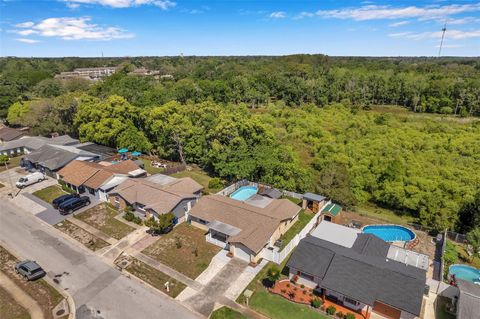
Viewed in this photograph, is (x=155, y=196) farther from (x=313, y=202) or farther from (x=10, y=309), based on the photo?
(x=313, y=202)

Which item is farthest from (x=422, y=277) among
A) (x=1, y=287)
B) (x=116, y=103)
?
(x=116, y=103)

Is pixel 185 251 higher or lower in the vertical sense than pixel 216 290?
higher

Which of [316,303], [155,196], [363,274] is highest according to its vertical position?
[155,196]

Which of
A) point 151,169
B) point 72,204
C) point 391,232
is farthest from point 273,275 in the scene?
point 151,169

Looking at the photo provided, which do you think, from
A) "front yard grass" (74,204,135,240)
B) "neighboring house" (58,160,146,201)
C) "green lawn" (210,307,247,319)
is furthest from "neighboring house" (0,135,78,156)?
"green lawn" (210,307,247,319)


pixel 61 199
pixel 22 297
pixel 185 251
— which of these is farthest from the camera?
pixel 61 199

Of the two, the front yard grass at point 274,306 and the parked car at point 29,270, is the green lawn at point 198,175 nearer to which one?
the front yard grass at point 274,306

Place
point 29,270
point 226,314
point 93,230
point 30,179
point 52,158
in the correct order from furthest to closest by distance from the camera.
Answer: point 52,158 < point 30,179 < point 93,230 < point 29,270 < point 226,314

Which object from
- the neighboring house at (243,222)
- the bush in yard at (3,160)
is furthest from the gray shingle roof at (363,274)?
the bush in yard at (3,160)
